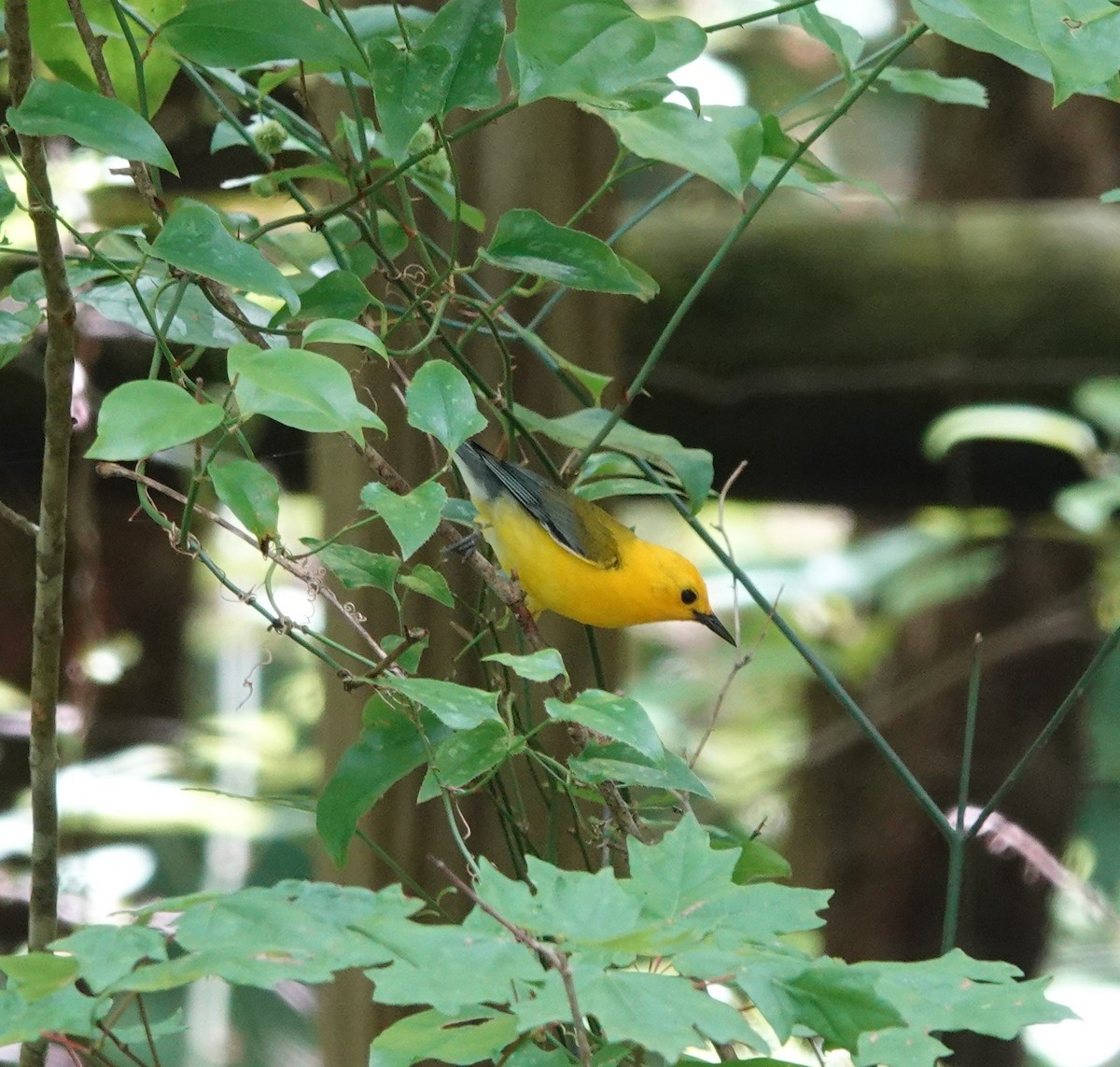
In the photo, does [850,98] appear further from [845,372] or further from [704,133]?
[845,372]

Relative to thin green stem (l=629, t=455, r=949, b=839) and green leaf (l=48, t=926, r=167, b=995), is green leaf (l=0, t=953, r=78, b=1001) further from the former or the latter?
thin green stem (l=629, t=455, r=949, b=839)

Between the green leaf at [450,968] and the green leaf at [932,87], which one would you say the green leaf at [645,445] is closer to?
the green leaf at [932,87]

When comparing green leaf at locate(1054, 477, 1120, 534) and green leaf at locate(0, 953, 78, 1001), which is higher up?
green leaf at locate(1054, 477, 1120, 534)

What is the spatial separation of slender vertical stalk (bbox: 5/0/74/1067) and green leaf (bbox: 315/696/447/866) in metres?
0.26

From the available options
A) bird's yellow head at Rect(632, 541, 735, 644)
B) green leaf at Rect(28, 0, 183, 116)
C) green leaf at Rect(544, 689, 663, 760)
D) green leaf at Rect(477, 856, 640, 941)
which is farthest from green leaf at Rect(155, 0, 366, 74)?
bird's yellow head at Rect(632, 541, 735, 644)

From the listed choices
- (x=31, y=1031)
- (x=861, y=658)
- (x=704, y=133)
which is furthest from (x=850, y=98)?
(x=861, y=658)

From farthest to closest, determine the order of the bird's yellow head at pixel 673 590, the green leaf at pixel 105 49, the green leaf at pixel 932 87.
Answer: the bird's yellow head at pixel 673 590 < the green leaf at pixel 932 87 < the green leaf at pixel 105 49

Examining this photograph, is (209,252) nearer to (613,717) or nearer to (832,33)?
(613,717)

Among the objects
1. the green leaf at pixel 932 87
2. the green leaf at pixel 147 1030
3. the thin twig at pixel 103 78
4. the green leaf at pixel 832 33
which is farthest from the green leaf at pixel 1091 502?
the green leaf at pixel 147 1030

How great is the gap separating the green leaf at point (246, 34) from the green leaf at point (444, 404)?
0.28m

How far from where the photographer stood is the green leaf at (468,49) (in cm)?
119

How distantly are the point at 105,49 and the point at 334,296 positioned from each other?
0.40 metres

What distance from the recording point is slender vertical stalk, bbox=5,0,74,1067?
46.2 inches

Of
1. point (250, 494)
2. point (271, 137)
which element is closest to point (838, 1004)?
point (250, 494)
